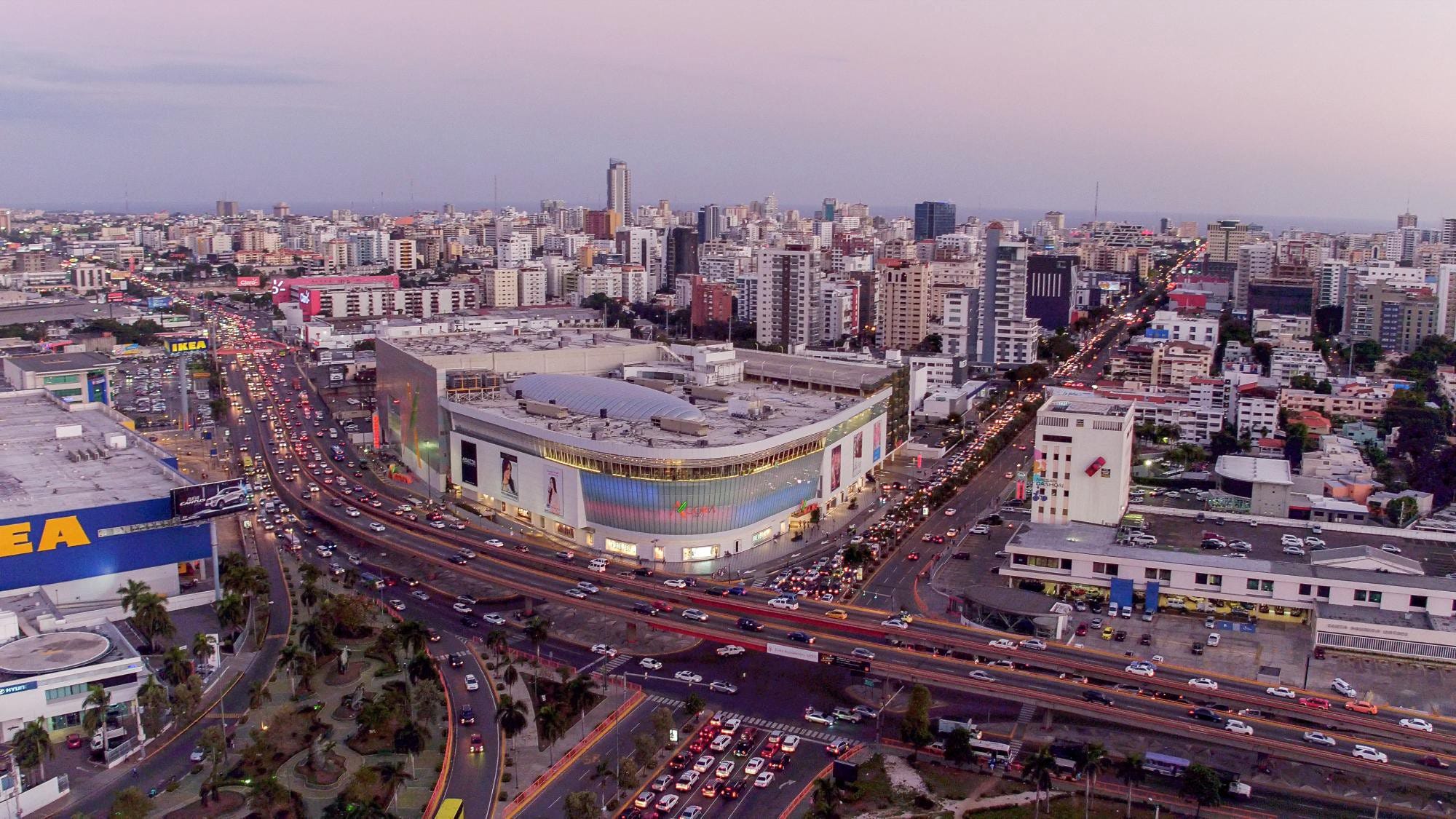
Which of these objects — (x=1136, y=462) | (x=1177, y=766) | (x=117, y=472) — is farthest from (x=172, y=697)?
(x=1136, y=462)

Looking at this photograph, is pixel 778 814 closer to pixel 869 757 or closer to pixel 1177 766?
pixel 869 757

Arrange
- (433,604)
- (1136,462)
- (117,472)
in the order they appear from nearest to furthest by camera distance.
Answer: (433,604) < (117,472) < (1136,462)

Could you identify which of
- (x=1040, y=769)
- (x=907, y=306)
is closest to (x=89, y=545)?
(x=1040, y=769)

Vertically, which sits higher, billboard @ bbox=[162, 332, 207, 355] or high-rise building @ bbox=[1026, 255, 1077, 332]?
high-rise building @ bbox=[1026, 255, 1077, 332]

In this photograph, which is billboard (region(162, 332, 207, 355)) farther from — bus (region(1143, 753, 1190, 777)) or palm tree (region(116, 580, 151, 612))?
bus (region(1143, 753, 1190, 777))

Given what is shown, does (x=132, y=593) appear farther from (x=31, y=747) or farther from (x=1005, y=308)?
(x=1005, y=308)

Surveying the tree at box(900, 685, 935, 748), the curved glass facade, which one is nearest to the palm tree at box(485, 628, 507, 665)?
the curved glass facade
